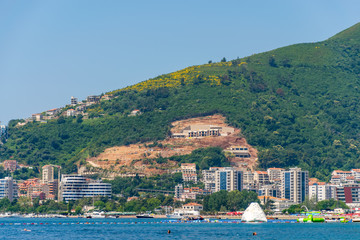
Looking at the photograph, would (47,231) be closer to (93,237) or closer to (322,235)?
(93,237)

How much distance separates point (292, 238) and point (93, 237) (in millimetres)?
38590

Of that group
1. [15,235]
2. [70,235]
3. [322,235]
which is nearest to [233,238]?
[322,235]

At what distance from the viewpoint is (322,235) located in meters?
151

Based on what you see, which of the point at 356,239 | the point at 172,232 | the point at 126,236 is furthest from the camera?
the point at 172,232

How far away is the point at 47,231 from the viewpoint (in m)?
170

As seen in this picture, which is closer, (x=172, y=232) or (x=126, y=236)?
(x=126, y=236)

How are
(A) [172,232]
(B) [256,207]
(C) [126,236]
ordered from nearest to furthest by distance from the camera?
(C) [126,236] → (A) [172,232] → (B) [256,207]

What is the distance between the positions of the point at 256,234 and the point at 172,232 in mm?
19369

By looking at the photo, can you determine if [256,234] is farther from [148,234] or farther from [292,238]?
[148,234]

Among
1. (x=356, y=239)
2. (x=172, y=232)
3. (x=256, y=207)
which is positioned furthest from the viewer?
(x=256, y=207)

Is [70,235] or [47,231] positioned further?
[47,231]

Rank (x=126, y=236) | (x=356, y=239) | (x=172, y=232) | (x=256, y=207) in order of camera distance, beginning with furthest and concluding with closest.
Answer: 1. (x=256, y=207)
2. (x=172, y=232)
3. (x=126, y=236)
4. (x=356, y=239)

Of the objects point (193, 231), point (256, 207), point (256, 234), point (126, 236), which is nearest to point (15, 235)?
point (126, 236)

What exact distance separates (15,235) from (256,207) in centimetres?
6281
